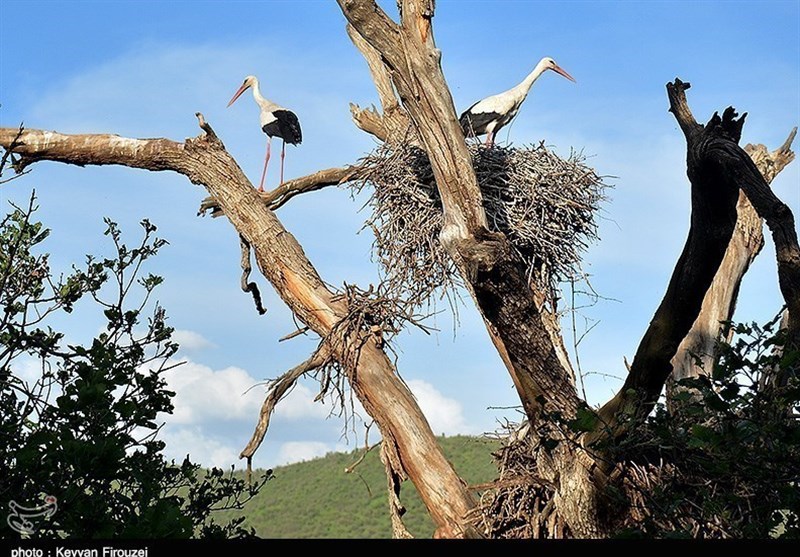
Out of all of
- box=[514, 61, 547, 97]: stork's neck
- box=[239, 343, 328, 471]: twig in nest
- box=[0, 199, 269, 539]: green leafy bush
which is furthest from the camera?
box=[514, 61, 547, 97]: stork's neck

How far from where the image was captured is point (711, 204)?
4742 millimetres

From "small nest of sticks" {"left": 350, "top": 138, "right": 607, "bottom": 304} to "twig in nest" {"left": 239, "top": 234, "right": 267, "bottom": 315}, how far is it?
150cm

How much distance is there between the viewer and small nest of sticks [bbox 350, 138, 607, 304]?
789 centimetres

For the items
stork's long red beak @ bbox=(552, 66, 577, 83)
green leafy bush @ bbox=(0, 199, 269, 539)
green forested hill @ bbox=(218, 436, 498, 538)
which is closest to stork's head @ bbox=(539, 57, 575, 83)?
stork's long red beak @ bbox=(552, 66, 577, 83)

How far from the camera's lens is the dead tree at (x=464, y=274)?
15.8ft

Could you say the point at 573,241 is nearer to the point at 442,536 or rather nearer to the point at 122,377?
the point at 442,536

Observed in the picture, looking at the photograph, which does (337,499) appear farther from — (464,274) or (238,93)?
(464,274)

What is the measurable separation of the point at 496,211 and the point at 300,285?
6.54 feet

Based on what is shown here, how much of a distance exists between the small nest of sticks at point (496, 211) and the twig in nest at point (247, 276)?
1.50m

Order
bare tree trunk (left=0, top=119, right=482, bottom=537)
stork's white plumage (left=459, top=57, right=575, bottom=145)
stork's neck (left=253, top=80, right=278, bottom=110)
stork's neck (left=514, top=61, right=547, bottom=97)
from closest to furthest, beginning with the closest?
1. bare tree trunk (left=0, top=119, right=482, bottom=537)
2. stork's white plumage (left=459, top=57, right=575, bottom=145)
3. stork's neck (left=514, top=61, right=547, bottom=97)
4. stork's neck (left=253, top=80, right=278, bottom=110)

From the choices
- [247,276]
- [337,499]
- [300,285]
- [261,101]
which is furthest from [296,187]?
[337,499]

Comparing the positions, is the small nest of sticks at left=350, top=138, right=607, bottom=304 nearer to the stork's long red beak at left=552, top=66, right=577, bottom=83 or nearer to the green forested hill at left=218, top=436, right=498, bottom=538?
the stork's long red beak at left=552, top=66, right=577, bottom=83

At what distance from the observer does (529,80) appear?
11.4m

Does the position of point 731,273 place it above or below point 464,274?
above
